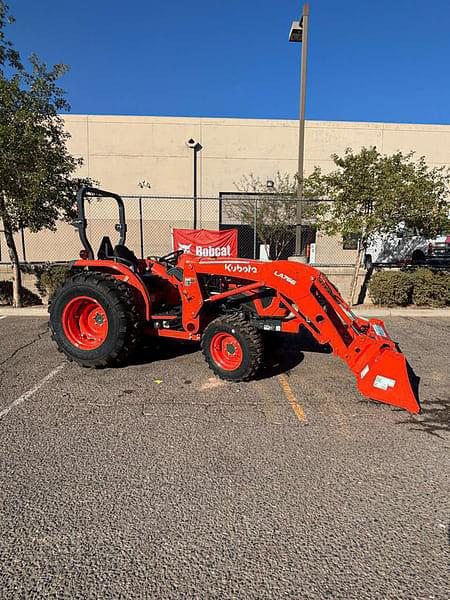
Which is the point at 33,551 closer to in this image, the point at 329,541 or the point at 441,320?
the point at 329,541

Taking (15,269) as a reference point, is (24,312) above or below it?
below

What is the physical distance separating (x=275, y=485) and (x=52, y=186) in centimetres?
792

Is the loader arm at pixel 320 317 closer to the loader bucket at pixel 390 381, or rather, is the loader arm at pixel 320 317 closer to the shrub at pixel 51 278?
the loader bucket at pixel 390 381

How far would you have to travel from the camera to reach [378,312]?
29.3 feet

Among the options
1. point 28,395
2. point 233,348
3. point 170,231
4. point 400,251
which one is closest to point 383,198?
point 233,348

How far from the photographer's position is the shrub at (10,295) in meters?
9.61

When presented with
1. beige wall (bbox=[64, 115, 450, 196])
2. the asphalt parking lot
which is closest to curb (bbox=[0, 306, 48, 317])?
the asphalt parking lot

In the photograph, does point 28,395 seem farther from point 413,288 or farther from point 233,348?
point 413,288

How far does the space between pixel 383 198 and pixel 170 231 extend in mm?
10567

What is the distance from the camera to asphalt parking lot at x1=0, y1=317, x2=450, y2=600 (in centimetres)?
193

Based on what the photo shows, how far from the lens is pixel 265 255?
12977 millimetres

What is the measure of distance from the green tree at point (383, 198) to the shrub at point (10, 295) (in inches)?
307

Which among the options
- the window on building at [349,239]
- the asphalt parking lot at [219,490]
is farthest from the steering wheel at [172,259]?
the window on building at [349,239]

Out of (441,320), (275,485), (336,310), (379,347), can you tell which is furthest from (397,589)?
(441,320)
